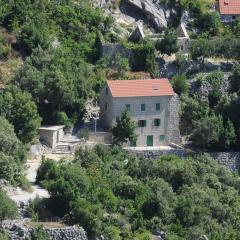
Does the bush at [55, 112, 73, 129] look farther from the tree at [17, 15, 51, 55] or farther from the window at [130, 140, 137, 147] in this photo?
the tree at [17, 15, 51, 55]

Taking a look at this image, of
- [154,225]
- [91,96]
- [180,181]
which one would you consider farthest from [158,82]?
[154,225]

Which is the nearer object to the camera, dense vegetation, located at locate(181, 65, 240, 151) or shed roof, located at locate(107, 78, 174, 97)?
shed roof, located at locate(107, 78, 174, 97)

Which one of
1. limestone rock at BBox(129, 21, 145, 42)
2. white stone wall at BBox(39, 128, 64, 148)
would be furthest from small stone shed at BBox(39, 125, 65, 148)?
limestone rock at BBox(129, 21, 145, 42)

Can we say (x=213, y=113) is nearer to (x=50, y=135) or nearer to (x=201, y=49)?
(x=201, y=49)

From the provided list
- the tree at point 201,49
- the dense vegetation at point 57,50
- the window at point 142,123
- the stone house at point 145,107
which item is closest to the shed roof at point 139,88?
the stone house at point 145,107

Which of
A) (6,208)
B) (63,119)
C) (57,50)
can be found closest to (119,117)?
(63,119)

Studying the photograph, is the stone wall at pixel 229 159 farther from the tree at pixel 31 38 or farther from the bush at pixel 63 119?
the tree at pixel 31 38

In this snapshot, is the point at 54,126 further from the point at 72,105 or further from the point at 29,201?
the point at 29,201

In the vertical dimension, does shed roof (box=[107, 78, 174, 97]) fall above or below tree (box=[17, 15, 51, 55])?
below
